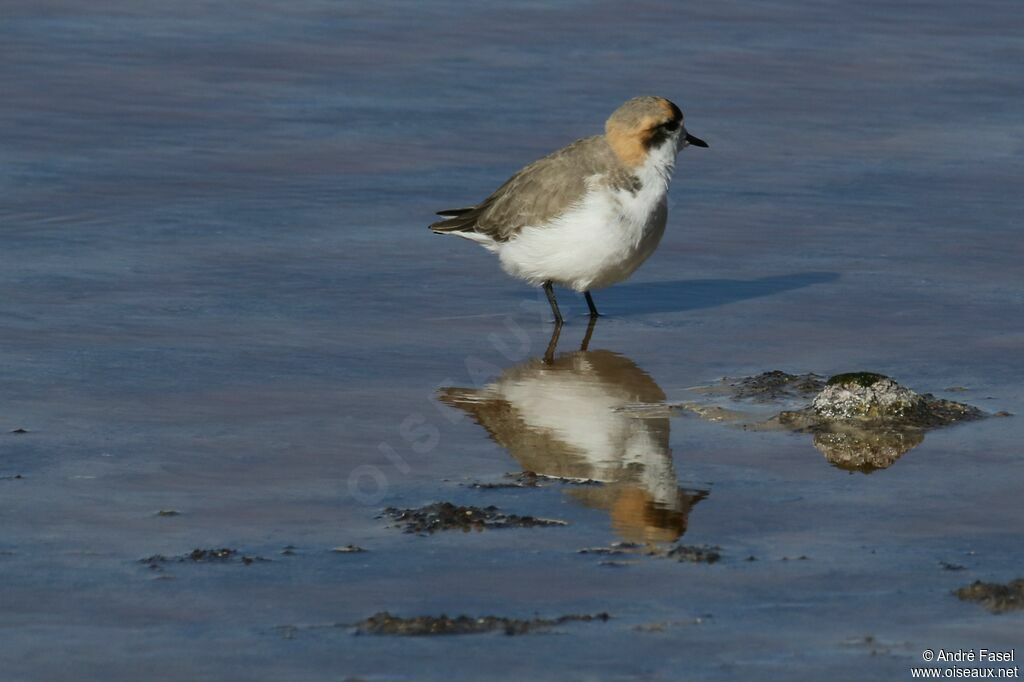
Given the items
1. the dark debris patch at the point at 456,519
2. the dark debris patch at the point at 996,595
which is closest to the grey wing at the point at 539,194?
the dark debris patch at the point at 456,519

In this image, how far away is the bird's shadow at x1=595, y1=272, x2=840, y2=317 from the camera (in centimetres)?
1041

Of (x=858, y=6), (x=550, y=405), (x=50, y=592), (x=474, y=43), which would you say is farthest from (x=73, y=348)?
(x=858, y=6)

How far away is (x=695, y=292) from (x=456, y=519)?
419 cm

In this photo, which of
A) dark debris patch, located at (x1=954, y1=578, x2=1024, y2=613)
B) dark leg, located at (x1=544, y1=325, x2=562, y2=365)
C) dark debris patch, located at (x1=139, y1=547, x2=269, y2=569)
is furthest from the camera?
dark leg, located at (x1=544, y1=325, x2=562, y2=365)

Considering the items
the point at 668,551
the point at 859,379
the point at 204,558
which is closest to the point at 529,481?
the point at 668,551

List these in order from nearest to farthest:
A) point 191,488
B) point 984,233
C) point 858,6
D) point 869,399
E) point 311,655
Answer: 1. point 311,655
2. point 191,488
3. point 869,399
4. point 984,233
5. point 858,6

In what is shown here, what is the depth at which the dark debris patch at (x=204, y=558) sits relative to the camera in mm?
6301

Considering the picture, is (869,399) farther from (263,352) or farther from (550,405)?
(263,352)

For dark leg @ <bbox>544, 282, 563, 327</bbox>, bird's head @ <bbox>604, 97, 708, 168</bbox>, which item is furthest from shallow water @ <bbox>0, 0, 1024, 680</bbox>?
bird's head @ <bbox>604, 97, 708, 168</bbox>

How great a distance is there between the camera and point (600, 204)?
9734mm

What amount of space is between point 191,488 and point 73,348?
2.27 metres

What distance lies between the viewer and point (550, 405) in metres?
8.58

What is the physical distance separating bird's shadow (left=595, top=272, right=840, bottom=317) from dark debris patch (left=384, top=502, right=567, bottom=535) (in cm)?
373

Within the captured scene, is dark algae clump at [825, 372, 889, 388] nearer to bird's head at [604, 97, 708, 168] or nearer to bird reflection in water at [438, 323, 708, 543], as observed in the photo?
bird reflection in water at [438, 323, 708, 543]
